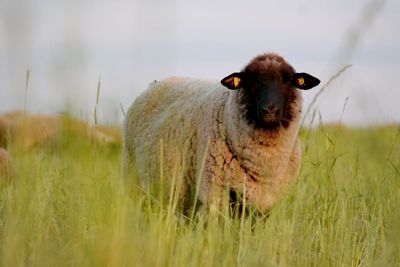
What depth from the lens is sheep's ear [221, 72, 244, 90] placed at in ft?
18.6

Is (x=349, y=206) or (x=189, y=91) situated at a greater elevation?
(x=189, y=91)

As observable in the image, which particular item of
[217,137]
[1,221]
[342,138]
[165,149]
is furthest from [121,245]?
[342,138]

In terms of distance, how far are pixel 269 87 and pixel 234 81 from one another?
1.00 ft

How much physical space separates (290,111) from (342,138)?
9.03m

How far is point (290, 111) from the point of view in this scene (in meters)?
5.73

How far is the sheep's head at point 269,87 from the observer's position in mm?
5480

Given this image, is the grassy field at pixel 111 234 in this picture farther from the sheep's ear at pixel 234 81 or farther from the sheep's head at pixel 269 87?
the sheep's ear at pixel 234 81

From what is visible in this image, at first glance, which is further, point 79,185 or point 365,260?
point 365,260

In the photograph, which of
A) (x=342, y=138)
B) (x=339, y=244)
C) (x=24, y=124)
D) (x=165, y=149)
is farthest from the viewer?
(x=342, y=138)

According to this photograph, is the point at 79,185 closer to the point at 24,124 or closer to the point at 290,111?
the point at 24,124

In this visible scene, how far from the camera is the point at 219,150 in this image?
5.55 metres

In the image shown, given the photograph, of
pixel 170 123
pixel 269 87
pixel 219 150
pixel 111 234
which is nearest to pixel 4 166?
pixel 170 123

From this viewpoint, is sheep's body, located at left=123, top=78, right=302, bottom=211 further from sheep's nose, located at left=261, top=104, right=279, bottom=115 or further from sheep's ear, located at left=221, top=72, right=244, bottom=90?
sheep's nose, located at left=261, top=104, right=279, bottom=115

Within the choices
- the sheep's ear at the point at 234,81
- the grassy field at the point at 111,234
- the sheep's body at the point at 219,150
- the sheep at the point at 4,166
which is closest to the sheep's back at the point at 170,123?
the sheep's body at the point at 219,150
